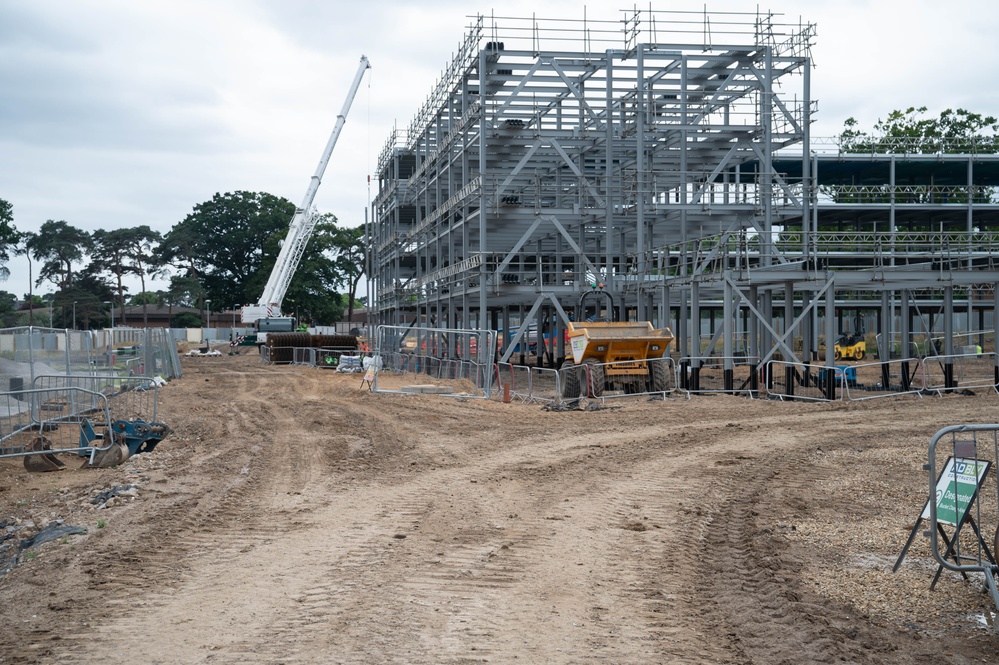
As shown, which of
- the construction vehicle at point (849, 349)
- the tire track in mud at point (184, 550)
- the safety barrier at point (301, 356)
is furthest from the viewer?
the safety barrier at point (301, 356)

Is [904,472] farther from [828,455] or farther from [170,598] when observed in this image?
[170,598]

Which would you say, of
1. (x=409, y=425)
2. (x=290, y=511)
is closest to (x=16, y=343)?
(x=409, y=425)

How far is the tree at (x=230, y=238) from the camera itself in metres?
93.8

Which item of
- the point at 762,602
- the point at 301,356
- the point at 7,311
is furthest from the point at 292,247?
the point at 762,602

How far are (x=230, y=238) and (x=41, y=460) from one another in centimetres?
8171

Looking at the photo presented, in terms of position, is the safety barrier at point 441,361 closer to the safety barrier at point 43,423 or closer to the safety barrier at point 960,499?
the safety barrier at point 43,423

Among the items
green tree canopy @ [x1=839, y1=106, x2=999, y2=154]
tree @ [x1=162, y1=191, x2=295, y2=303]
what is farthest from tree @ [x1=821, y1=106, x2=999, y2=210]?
tree @ [x1=162, y1=191, x2=295, y2=303]

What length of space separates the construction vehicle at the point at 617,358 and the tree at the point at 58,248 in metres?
71.4

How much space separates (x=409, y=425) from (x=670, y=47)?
62.5ft

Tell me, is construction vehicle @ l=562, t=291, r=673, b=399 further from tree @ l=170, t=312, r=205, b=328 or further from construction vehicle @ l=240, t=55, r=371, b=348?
tree @ l=170, t=312, r=205, b=328

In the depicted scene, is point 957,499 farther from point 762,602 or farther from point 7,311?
point 7,311

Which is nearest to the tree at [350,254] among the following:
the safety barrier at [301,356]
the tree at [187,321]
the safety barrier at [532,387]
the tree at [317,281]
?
the tree at [317,281]

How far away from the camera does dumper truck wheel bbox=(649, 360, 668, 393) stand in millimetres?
24500

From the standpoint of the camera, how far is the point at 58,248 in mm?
83500
